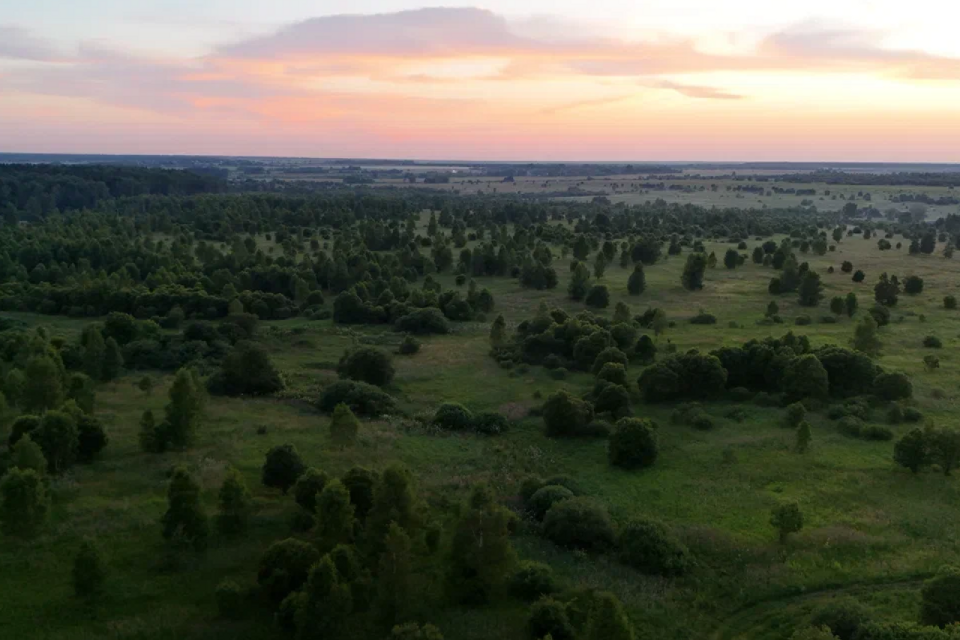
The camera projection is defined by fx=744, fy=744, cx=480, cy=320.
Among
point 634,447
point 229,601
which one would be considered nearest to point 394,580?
point 229,601

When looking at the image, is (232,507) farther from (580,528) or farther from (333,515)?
(580,528)

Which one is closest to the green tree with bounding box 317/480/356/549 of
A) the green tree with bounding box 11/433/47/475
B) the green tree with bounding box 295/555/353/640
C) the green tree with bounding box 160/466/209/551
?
the green tree with bounding box 295/555/353/640

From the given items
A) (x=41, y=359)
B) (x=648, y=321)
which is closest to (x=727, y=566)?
(x=41, y=359)

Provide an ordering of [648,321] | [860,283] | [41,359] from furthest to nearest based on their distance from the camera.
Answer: [860,283] < [648,321] < [41,359]

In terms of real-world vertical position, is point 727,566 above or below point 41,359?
below

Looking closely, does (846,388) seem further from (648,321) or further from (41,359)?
(41,359)

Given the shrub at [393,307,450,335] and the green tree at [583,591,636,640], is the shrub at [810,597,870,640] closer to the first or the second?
the green tree at [583,591,636,640]
